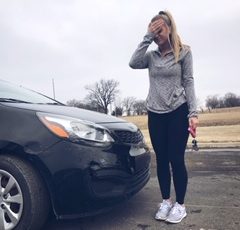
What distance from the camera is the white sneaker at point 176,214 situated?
3219 millimetres

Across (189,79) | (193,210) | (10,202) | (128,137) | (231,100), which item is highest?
(231,100)

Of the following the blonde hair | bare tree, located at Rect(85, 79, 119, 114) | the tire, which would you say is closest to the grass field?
the blonde hair

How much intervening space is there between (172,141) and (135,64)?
2.69ft

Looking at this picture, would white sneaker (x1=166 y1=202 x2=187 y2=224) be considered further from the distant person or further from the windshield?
the windshield

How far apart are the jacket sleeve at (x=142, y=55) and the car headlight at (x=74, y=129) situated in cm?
78

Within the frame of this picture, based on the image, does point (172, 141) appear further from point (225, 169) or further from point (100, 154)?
point (225, 169)

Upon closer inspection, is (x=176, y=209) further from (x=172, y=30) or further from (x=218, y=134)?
(x=218, y=134)

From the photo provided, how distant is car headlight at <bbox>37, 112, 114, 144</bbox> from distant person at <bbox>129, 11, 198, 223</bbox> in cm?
57

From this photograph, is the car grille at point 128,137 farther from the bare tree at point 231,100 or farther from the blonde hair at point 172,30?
the bare tree at point 231,100

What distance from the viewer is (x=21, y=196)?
285 centimetres

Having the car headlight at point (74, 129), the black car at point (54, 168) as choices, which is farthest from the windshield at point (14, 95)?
the car headlight at point (74, 129)

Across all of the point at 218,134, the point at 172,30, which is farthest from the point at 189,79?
the point at 218,134

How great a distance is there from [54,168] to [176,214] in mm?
1213

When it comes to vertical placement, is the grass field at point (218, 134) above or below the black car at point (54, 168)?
below
